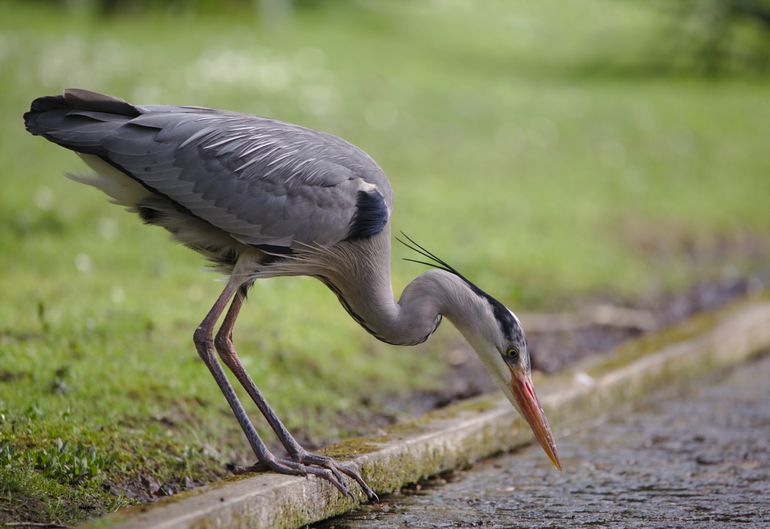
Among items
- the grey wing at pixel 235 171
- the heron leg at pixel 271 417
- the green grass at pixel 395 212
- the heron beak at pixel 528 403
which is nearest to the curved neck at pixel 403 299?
the grey wing at pixel 235 171

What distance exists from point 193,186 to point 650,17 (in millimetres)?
22774

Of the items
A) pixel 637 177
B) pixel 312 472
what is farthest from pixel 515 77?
pixel 312 472

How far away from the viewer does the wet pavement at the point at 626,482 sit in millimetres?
4613

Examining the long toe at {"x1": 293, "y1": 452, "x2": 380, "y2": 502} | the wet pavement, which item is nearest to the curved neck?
the long toe at {"x1": 293, "y1": 452, "x2": 380, "y2": 502}

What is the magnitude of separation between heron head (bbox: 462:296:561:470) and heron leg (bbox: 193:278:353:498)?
35.7 inches

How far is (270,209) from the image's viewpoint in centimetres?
494

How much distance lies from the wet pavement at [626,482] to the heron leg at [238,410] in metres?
0.23

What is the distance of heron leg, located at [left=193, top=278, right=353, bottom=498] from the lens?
14.8 ft

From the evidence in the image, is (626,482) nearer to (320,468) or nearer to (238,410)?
(320,468)

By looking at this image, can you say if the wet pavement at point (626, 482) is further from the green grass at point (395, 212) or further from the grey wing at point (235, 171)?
the grey wing at point (235, 171)

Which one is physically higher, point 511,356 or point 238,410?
point 511,356

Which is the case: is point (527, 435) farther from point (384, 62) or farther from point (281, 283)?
point (384, 62)

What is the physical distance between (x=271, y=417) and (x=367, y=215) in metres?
1.04

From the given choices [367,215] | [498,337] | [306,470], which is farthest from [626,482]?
[367,215]
